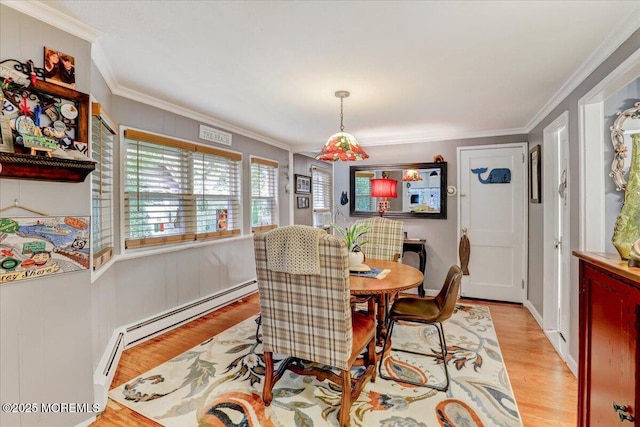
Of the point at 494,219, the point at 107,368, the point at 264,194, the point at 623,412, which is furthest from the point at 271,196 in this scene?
the point at 623,412

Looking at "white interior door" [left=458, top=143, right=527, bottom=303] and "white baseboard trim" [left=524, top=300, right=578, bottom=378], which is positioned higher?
"white interior door" [left=458, top=143, right=527, bottom=303]

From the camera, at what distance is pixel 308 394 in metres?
2.10

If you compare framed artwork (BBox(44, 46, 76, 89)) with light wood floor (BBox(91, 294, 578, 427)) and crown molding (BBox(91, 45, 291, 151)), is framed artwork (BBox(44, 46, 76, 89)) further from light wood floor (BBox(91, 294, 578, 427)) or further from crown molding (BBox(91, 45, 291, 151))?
light wood floor (BBox(91, 294, 578, 427))

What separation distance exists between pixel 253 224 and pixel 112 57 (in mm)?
2710

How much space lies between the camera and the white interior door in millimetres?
4043

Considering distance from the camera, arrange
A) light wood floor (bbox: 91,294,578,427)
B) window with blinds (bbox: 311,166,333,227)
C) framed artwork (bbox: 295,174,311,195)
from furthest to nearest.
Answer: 1. window with blinds (bbox: 311,166,333,227)
2. framed artwork (bbox: 295,174,311,195)
3. light wood floor (bbox: 91,294,578,427)

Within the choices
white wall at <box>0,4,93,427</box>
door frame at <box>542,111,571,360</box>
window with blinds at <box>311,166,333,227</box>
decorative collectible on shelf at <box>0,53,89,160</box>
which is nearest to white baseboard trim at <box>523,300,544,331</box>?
door frame at <box>542,111,571,360</box>

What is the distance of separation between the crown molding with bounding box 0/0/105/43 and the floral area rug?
89.7 inches

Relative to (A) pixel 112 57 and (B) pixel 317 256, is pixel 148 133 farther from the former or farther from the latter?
(B) pixel 317 256

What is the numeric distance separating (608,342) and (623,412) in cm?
25

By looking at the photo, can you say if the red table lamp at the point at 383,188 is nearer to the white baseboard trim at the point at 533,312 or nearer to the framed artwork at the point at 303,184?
the framed artwork at the point at 303,184

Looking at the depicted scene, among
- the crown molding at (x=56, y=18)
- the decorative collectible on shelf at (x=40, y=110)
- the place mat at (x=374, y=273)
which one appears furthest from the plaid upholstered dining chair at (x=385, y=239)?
the crown molding at (x=56, y=18)

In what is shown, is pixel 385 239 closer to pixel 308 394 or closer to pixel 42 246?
pixel 308 394

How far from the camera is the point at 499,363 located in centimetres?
252
